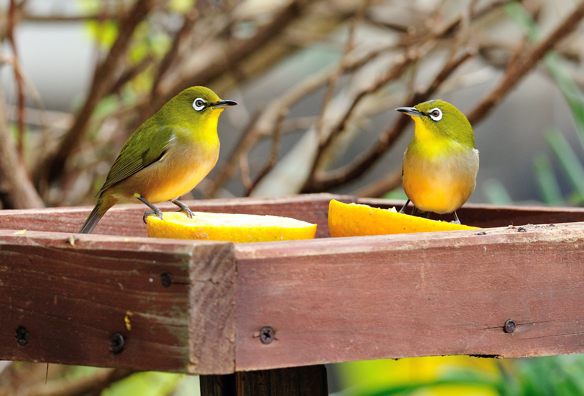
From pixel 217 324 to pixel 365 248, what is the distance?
346 millimetres

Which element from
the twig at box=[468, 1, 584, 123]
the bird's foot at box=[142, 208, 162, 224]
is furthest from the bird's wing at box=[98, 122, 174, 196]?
the twig at box=[468, 1, 584, 123]

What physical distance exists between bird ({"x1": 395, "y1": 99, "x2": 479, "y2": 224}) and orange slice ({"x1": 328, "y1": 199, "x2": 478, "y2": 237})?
360 millimetres

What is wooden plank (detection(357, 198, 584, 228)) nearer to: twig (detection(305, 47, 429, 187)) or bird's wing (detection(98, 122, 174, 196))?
twig (detection(305, 47, 429, 187))

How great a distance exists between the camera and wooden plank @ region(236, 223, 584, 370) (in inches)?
81.8

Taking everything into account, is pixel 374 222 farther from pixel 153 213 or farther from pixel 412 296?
pixel 153 213

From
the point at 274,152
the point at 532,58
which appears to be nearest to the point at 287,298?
the point at 274,152

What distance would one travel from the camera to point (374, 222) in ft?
8.27

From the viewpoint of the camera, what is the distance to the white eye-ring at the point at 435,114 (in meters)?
2.95

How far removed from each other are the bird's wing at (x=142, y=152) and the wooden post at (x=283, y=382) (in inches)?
24.8

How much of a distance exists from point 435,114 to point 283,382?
829 millimetres

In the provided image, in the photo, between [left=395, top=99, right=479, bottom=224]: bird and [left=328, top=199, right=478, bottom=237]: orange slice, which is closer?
[left=328, top=199, right=478, bottom=237]: orange slice

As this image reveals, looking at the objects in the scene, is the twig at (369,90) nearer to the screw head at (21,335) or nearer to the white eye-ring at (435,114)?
the white eye-ring at (435,114)

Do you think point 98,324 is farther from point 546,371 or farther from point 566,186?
point 566,186

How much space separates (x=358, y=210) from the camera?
254 centimetres
